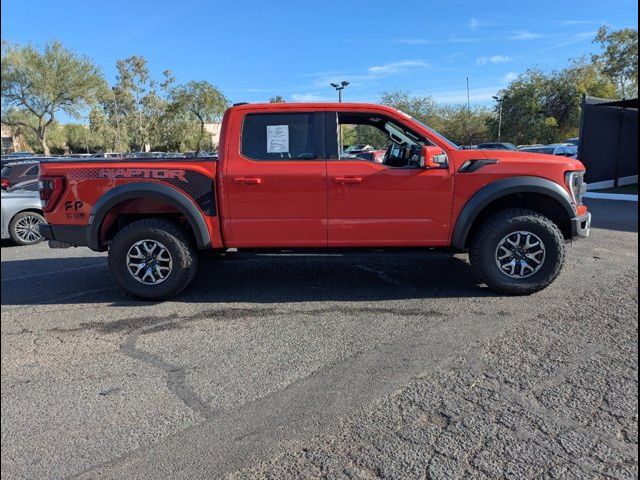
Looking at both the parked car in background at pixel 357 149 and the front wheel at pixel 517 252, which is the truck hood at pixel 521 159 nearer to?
the front wheel at pixel 517 252

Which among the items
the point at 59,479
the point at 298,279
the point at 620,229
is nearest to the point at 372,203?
the point at 298,279

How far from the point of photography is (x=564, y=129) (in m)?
41.1

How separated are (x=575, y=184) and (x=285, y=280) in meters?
3.44

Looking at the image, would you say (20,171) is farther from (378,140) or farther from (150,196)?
(378,140)

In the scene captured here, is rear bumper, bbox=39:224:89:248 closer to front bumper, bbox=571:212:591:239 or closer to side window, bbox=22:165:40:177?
front bumper, bbox=571:212:591:239

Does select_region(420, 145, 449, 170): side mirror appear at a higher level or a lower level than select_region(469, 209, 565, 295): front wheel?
higher

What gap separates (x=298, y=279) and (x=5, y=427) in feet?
14.7

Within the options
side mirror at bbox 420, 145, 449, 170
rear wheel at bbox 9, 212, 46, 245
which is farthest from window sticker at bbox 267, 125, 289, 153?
rear wheel at bbox 9, 212, 46, 245

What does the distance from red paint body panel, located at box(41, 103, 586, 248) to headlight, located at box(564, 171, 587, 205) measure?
0.08 m

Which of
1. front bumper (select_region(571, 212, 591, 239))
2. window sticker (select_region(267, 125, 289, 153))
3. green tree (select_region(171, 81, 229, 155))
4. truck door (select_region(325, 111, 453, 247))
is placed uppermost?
green tree (select_region(171, 81, 229, 155))

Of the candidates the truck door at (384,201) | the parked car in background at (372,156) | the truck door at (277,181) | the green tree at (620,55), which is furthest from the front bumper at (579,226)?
the green tree at (620,55)

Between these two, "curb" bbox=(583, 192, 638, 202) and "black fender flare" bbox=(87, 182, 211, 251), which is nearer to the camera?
"black fender flare" bbox=(87, 182, 211, 251)

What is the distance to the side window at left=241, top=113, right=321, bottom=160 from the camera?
5113 mm

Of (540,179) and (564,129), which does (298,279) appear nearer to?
(540,179)
